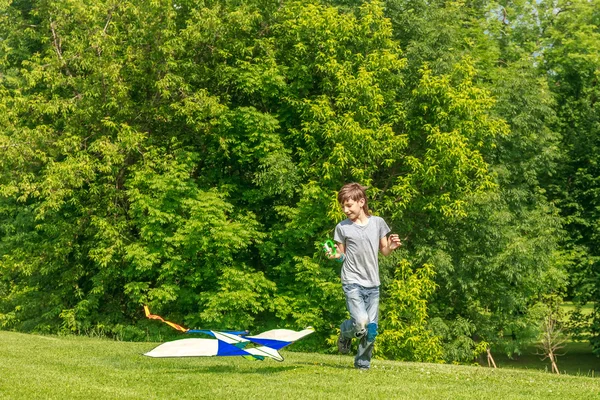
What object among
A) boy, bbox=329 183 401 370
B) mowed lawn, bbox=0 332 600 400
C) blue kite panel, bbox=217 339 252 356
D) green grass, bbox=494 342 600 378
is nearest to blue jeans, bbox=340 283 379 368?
boy, bbox=329 183 401 370

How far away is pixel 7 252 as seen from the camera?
30.5m

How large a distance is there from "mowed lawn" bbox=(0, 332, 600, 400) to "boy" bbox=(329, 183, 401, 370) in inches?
14.8

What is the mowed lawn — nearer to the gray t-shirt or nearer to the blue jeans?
the blue jeans

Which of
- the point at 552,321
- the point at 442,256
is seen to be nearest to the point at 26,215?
the point at 442,256

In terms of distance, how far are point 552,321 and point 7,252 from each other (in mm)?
21765

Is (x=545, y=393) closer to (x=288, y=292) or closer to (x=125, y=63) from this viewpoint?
(x=288, y=292)

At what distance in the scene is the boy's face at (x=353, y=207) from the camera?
9727 millimetres

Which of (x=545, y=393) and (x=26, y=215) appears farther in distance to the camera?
(x=26, y=215)

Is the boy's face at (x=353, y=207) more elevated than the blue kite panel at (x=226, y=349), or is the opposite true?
the boy's face at (x=353, y=207)

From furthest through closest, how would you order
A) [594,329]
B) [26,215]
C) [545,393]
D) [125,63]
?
[594,329] < [26,215] < [125,63] < [545,393]

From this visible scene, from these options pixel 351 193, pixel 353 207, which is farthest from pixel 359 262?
pixel 351 193

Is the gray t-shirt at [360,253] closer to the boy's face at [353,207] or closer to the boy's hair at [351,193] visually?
the boy's face at [353,207]

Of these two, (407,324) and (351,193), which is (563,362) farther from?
(351,193)

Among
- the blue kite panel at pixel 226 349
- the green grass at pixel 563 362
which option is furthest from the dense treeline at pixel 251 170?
the blue kite panel at pixel 226 349
